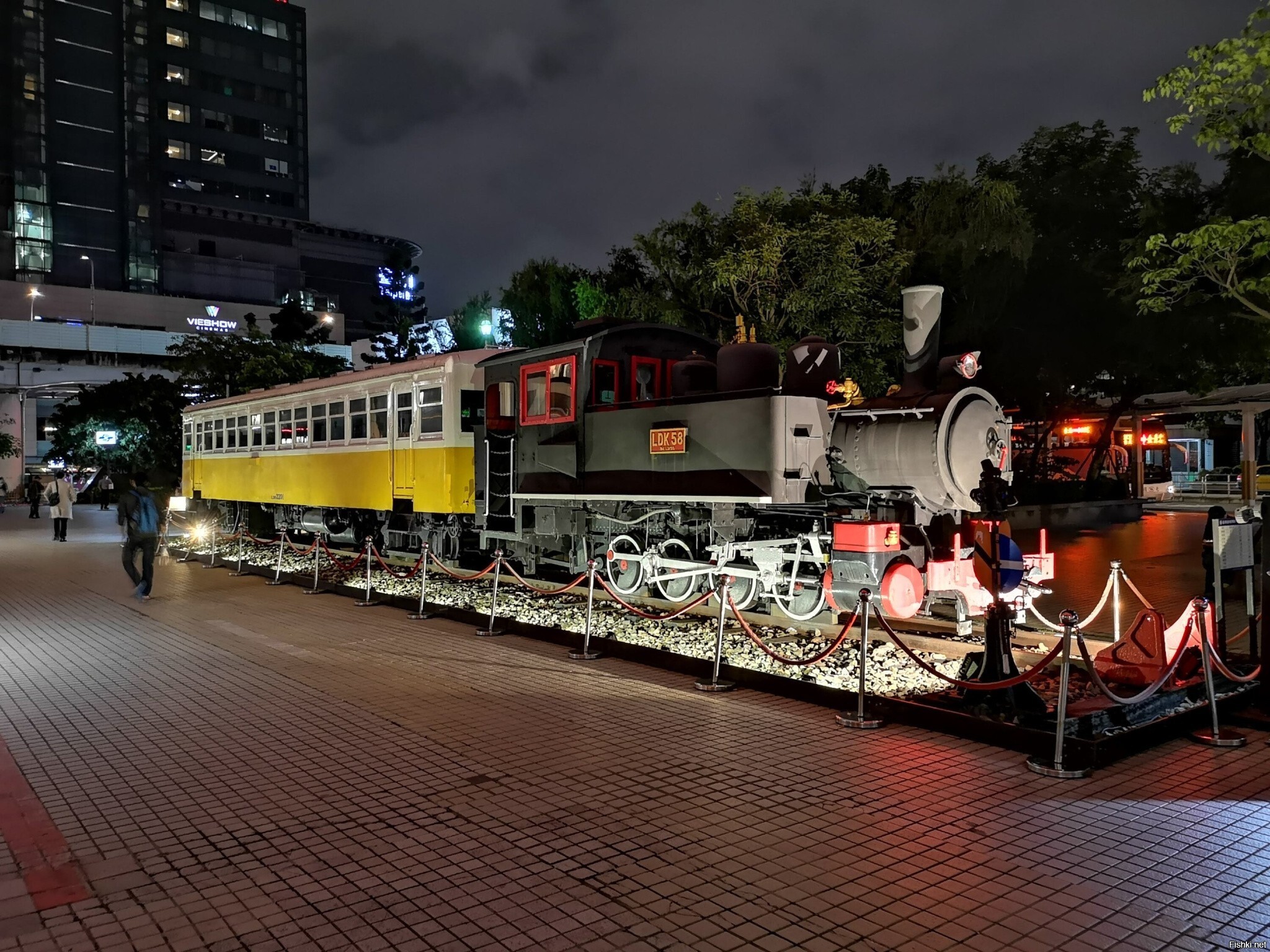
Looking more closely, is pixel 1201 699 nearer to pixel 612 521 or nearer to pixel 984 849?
pixel 984 849

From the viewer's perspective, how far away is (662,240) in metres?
19.8

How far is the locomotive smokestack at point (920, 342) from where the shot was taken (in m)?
9.34

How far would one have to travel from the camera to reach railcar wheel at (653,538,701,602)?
10.8m

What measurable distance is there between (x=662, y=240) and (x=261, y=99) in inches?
3629

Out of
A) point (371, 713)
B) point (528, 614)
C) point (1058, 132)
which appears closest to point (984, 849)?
point (371, 713)

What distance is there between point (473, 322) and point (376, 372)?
22540 mm

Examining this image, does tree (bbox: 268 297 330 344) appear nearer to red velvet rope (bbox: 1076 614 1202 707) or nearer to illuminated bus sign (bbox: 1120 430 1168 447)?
illuminated bus sign (bbox: 1120 430 1168 447)

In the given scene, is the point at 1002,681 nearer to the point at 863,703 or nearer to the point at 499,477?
the point at 863,703

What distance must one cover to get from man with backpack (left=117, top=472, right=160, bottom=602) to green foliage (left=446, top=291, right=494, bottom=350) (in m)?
23.3

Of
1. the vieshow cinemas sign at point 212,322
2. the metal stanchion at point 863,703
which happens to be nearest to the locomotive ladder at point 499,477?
the metal stanchion at point 863,703

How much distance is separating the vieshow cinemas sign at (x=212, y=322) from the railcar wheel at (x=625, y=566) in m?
71.9

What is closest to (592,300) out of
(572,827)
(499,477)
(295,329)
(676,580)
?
(499,477)

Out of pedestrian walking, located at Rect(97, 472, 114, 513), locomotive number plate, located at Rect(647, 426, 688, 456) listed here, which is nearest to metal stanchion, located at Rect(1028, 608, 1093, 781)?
locomotive number plate, located at Rect(647, 426, 688, 456)

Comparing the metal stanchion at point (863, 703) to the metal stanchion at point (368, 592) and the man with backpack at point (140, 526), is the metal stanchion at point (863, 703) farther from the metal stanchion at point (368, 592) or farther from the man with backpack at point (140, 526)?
the man with backpack at point (140, 526)
